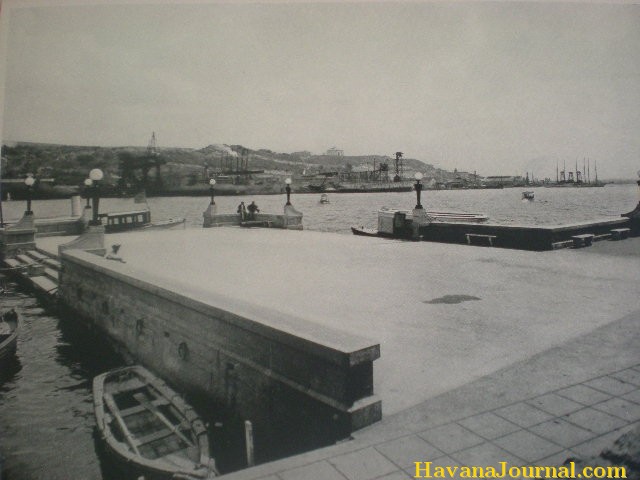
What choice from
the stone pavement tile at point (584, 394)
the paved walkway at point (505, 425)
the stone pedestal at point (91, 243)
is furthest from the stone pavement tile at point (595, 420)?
the stone pedestal at point (91, 243)

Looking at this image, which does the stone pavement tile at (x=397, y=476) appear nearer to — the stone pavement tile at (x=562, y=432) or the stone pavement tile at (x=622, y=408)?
the stone pavement tile at (x=562, y=432)

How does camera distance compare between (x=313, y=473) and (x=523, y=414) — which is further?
(x=523, y=414)

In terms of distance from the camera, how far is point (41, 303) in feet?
51.8

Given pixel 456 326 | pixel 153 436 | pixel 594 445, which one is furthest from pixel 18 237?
pixel 594 445

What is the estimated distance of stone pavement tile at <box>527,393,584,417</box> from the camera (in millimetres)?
3900

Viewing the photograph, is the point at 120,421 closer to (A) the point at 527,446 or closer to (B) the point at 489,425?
(B) the point at 489,425

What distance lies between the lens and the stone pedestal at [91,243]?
1452 cm

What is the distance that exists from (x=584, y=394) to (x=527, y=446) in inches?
48.5

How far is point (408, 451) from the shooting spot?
3.35 metres

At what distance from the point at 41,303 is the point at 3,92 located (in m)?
12.2

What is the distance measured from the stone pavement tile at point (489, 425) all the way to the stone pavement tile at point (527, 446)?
0.24ft

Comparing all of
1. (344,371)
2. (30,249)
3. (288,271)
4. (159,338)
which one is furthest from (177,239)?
(344,371)

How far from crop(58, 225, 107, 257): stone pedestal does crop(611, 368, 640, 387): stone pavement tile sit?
14322 mm

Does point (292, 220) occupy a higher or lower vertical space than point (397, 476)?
higher
